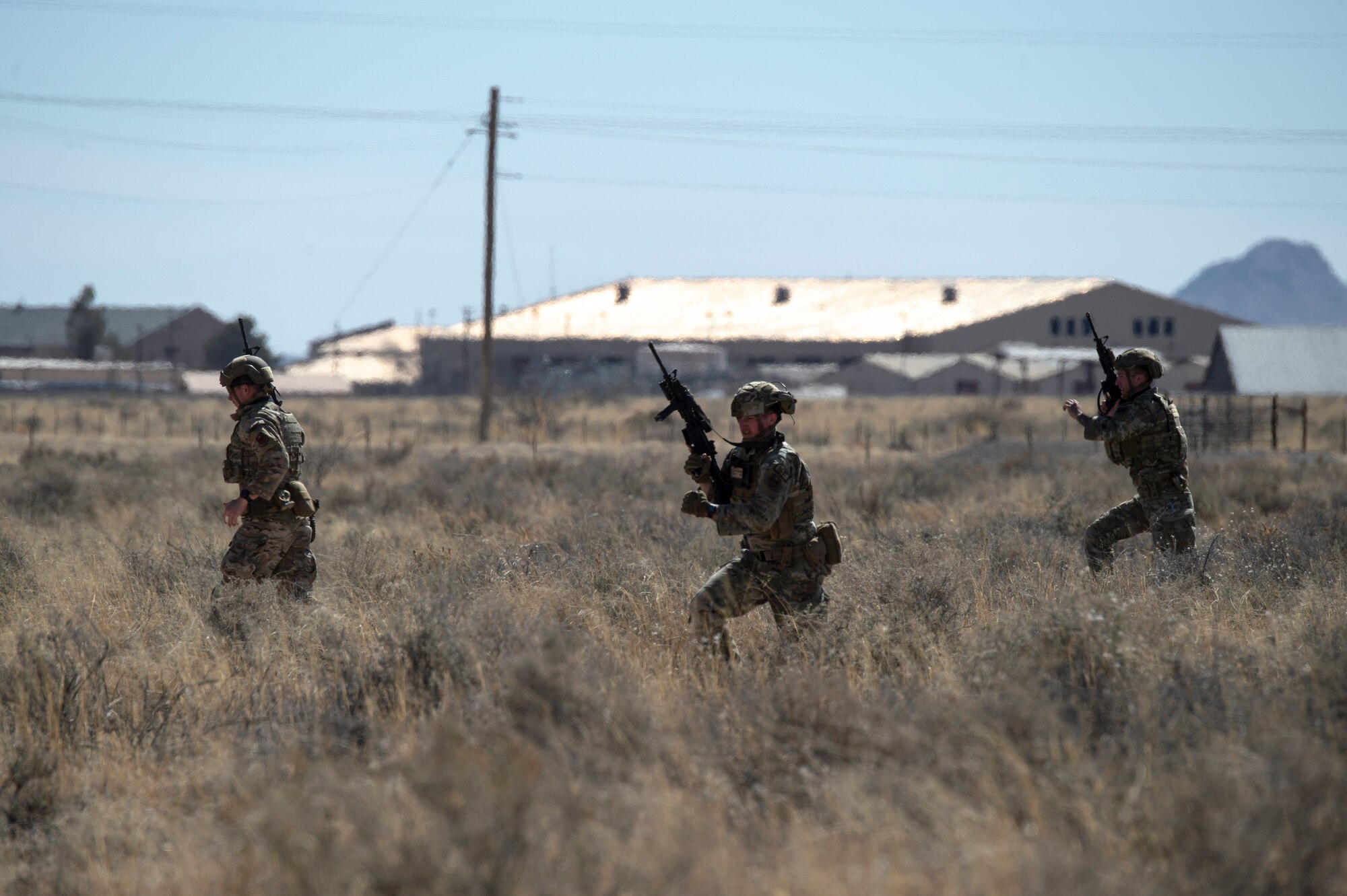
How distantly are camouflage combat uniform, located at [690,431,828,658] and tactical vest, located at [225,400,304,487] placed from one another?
2686mm

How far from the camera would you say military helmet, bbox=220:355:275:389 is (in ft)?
23.8

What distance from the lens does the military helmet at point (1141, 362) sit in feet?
27.0

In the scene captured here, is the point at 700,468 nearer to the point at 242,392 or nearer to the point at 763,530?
the point at 763,530

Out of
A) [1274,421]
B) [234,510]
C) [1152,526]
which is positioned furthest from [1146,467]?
[1274,421]

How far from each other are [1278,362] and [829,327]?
26.3 m

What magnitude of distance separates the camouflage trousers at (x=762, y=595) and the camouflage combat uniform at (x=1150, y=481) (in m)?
2.85

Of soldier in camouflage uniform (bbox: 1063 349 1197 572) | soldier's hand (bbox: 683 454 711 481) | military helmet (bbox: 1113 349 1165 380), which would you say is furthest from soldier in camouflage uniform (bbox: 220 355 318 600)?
military helmet (bbox: 1113 349 1165 380)

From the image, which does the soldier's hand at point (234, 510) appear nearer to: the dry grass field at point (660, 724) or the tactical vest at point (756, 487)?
the dry grass field at point (660, 724)

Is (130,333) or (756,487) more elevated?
(130,333)

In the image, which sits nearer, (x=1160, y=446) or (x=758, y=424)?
(x=758, y=424)

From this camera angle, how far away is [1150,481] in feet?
27.0

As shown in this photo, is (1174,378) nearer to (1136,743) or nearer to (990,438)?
(990,438)

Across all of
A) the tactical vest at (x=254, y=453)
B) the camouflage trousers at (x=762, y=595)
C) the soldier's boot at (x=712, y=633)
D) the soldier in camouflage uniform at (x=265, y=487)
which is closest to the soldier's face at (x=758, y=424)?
the camouflage trousers at (x=762, y=595)

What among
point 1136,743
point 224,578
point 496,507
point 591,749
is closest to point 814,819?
point 591,749
